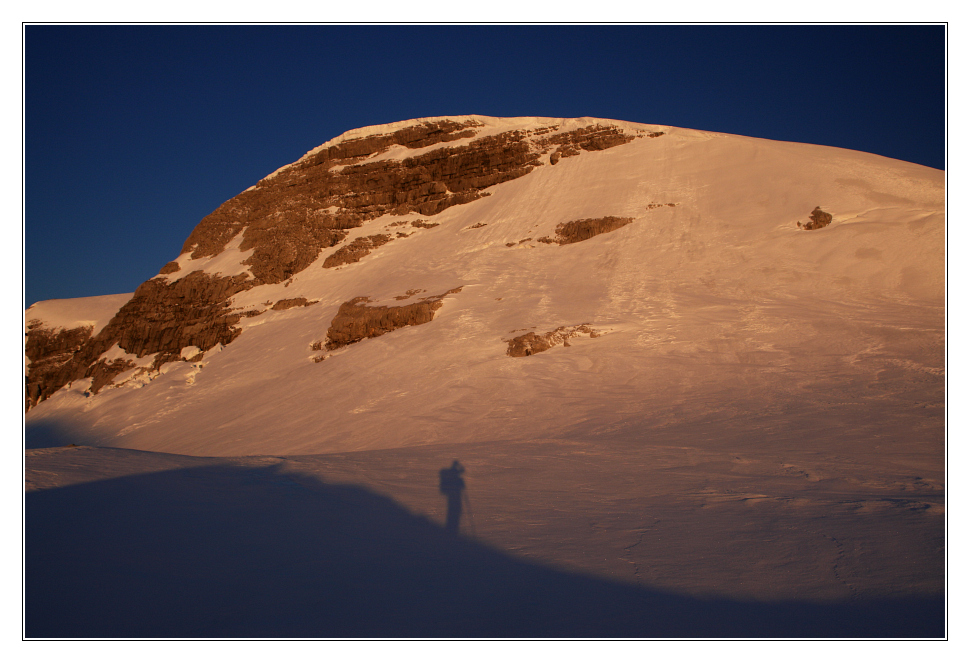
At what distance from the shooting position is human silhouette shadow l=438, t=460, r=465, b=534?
5.93m

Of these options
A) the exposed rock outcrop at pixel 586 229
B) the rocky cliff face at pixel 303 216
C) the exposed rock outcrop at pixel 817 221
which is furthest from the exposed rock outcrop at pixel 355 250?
the exposed rock outcrop at pixel 817 221

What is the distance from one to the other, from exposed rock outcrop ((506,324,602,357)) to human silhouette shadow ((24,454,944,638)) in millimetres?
11824

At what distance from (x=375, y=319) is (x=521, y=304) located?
615 centimetres

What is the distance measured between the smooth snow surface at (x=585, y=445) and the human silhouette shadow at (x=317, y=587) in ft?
0.08

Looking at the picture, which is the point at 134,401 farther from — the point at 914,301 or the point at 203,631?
the point at 914,301

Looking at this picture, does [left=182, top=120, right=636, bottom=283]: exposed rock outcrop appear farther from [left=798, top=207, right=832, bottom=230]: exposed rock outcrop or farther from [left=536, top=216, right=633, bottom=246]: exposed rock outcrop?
[left=798, top=207, right=832, bottom=230]: exposed rock outcrop

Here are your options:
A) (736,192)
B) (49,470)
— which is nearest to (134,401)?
(49,470)

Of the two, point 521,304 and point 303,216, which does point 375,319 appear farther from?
point 303,216

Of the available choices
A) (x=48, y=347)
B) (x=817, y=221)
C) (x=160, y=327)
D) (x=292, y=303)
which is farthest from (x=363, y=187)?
(x=817, y=221)

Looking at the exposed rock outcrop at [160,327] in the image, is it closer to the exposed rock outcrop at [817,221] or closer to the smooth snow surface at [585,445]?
the smooth snow surface at [585,445]

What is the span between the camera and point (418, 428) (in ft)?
44.7

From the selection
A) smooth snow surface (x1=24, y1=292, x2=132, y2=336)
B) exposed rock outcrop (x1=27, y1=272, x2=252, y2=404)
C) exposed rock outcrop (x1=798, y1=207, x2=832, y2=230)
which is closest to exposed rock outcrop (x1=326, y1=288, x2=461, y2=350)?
exposed rock outcrop (x1=27, y1=272, x2=252, y2=404)

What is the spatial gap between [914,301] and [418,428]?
1568cm

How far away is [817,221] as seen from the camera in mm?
23328
